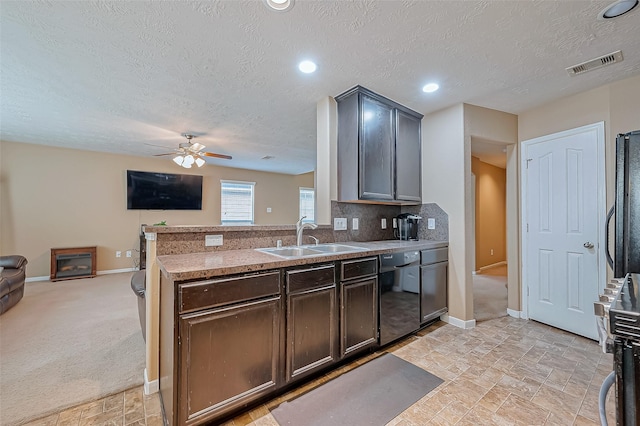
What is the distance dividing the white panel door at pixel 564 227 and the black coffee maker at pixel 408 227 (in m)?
1.28

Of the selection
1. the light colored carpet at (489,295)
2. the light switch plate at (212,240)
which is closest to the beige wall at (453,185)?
the light colored carpet at (489,295)

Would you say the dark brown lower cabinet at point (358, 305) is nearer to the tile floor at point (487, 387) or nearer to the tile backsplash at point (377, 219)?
the tile floor at point (487, 387)

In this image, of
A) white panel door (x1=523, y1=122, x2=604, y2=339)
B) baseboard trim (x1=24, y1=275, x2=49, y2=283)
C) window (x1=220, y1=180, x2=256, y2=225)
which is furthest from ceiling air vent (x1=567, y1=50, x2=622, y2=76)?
baseboard trim (x1=24, y1=275, x2=49, y2=283)

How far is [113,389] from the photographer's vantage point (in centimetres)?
186

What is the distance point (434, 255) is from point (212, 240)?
2262 mm

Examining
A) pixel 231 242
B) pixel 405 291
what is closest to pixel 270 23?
pixel 231 242

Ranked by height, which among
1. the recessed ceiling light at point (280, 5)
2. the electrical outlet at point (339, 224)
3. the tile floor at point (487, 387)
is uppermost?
the recessed ceiling light at point (280, 5)

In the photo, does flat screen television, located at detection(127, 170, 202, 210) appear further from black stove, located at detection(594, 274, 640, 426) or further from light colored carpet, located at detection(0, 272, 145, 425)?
black stove, located at detection(594, 274, 640, 426)

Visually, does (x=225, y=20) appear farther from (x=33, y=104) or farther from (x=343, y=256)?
(x=33, y=104)

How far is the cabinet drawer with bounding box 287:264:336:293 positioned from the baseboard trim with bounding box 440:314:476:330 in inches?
→ 71.5

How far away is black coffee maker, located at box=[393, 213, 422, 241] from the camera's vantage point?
3.13 metres

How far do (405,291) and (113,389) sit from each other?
2464 mm

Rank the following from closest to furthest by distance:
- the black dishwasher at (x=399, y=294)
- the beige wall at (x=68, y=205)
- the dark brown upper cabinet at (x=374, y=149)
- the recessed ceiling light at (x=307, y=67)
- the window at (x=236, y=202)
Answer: the recessed ceiling light at (x=307, y=67) → the black dishwasher at (x=399, y=294) → the dark brown upper cabinet at (x=374, y=149) → the beige wall at (x=68, y=205) → the window at (x=236, y=202)

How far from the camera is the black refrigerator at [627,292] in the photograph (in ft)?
2.27
